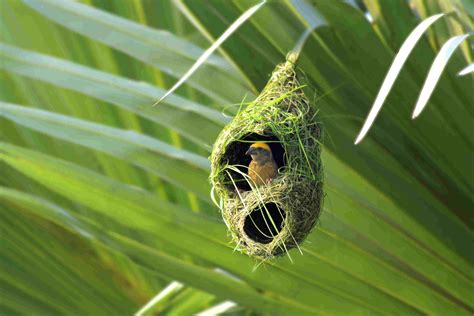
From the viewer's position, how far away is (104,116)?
107 inches

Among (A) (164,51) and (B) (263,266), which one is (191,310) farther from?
(A) (164,51)

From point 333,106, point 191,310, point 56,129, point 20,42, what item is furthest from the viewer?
point 20,42

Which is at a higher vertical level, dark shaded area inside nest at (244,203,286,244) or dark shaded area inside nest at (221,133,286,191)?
dark shaded area inside nest at (221,133,286,191)

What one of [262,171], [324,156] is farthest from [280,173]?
[324,156]

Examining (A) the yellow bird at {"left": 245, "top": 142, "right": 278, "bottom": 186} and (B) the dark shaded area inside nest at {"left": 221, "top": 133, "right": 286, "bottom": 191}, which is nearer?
(A) the yellow bird at {"left": 245, "top": 142, "right": 278, "bottom": 186}

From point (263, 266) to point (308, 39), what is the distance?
0.53 meters

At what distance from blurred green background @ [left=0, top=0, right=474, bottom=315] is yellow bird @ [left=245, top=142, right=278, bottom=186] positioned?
10 centimetres

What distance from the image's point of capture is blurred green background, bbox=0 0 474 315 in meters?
1.83

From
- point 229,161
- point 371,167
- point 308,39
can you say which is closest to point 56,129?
point 229,161

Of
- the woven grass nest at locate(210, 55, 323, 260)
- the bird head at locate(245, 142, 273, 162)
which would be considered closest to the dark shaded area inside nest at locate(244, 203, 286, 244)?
the woven grass nest at locate(210, 55, 323, 260)

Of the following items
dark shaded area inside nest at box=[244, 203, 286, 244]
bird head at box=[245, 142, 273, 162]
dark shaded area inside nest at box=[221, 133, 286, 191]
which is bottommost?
dark shaded area inside nest at box=[244, 203, 286, 244]

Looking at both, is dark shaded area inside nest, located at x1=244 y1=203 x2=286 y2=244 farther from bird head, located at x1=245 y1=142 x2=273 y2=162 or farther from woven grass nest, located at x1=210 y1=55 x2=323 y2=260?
bird head, located at x1=245 y1=142 x2=273 y2=162

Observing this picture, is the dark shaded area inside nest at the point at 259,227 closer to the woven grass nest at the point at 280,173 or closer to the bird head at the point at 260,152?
the woven grass nest at the point at 280,173

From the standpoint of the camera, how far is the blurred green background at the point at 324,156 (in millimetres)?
1829
